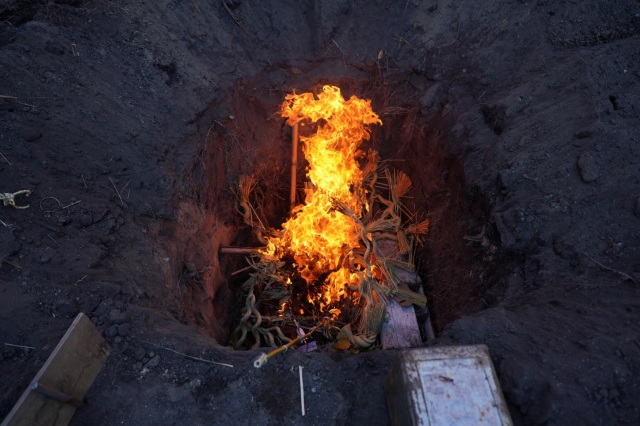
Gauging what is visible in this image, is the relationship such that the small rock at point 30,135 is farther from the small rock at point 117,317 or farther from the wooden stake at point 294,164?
the wooden stake at point 294,164

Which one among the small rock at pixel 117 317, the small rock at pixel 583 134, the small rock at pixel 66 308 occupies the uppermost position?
the small rock at pixel 583 134

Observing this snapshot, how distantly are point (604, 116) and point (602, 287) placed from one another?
1626 mm

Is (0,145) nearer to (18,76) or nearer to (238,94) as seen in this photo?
(18,76)

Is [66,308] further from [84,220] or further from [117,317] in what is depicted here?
[84,220]

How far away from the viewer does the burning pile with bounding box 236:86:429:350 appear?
13.3 ft

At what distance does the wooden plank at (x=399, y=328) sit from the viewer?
3.81m

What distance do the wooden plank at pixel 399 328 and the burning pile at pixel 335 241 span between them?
128mm

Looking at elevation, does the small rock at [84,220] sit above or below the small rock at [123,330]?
above

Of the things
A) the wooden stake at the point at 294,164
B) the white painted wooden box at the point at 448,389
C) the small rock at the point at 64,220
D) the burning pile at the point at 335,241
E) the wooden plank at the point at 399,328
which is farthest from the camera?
the wooden stake at the point at 294,164

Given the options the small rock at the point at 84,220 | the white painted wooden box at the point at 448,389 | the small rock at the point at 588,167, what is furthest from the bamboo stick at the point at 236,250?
the small rock at the point at 588,167

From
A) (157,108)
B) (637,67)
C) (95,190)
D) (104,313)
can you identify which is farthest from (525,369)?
(157,108)

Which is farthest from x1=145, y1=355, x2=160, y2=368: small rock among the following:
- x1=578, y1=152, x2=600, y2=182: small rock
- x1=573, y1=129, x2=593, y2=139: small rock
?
x1=573, y1=129, x2=593, y2=139: small rock

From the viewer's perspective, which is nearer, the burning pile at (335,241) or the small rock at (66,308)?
the small rock at (66,308)

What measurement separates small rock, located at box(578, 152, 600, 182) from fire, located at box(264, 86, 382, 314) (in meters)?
2.22
